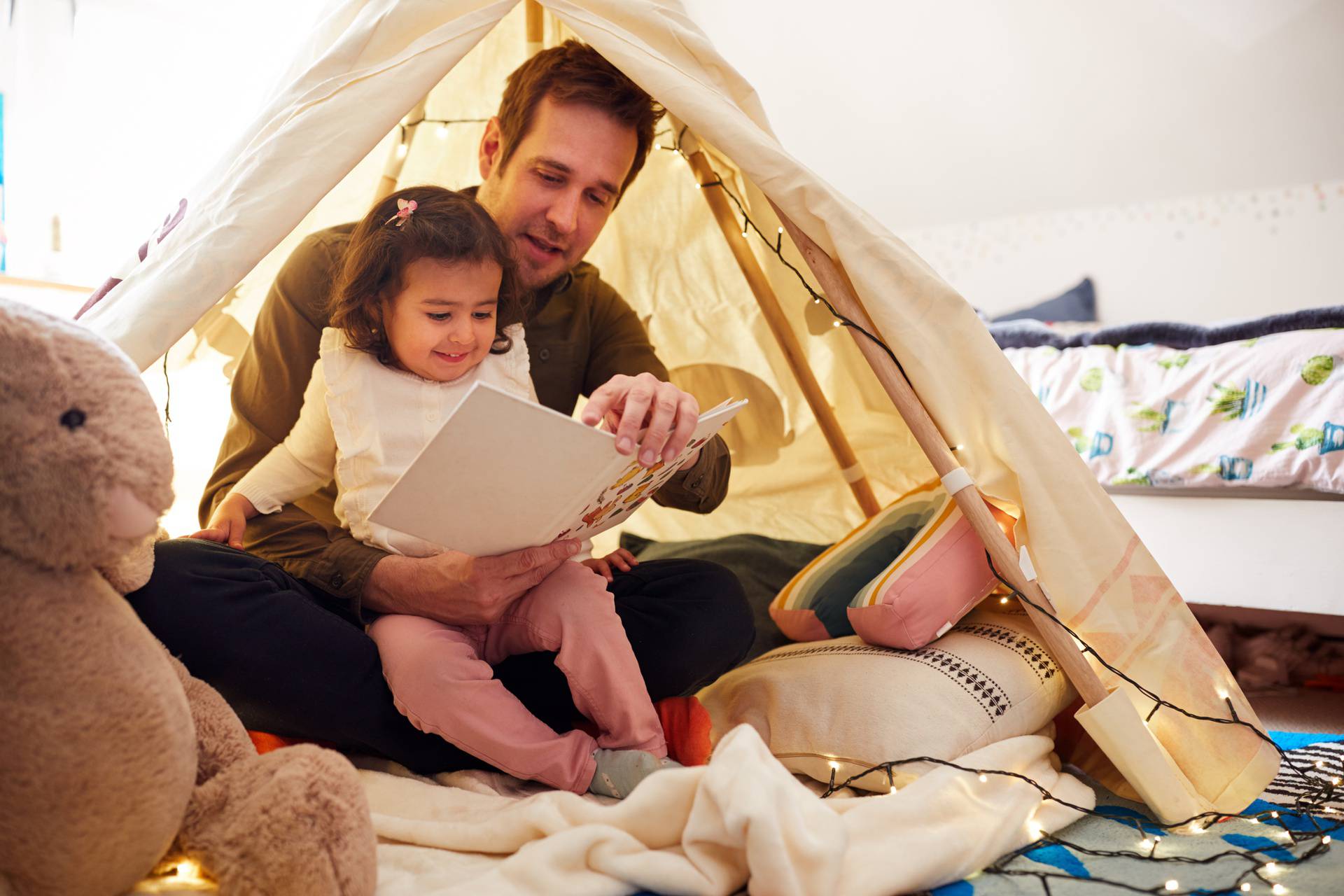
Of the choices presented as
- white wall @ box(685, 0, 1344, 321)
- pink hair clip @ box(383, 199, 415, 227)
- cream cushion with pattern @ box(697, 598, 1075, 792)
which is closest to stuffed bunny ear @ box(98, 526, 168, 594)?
pink hair clip @ box(383, 199, 415, 227)

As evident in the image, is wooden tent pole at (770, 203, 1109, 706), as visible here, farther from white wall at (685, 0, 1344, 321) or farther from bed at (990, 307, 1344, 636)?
white wall at (685, 0, 1344, 321)

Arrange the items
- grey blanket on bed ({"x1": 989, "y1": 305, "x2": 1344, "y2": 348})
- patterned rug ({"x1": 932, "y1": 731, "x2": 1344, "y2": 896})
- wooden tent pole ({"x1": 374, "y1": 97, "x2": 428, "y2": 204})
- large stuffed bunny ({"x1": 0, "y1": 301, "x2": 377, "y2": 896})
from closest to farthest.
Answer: large stuffed bunny ({"x1": 0, "y1": 301, "x2": 377, "y2": 896})
patterned rug ({"x1": 932, "y1": 731, "x2": 1344, "y2": 896})
wooden tent pole ({"x1": 374, "y1": 97, "x2": 428, "y2": 204})
grey blanket on bed ({"x1": 989, "y1": 305, "x2": 1344, "y2": 348})

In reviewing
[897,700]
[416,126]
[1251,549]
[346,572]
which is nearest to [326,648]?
[346,572]

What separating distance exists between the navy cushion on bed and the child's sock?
104 inches

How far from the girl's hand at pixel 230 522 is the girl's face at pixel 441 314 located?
10.3 inches

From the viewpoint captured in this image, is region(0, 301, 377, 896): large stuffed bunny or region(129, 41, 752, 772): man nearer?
region(0, 301, 377, 896): large stuffed bunny

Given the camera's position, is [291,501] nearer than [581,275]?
Yes

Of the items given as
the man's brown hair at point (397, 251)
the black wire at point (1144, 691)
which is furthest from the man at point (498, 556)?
the black wire at point (1144, 691)

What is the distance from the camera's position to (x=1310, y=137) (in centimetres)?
284

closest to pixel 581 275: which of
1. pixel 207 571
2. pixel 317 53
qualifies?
pixel 317 53

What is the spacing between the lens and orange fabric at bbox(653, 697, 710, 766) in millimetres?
1180

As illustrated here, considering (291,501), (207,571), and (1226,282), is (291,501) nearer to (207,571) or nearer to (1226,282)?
(207,571)

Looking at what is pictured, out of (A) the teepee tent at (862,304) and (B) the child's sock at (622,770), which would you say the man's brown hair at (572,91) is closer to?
(A) the teepee tent at (862,304)

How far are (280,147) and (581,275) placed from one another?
1.87 feet
